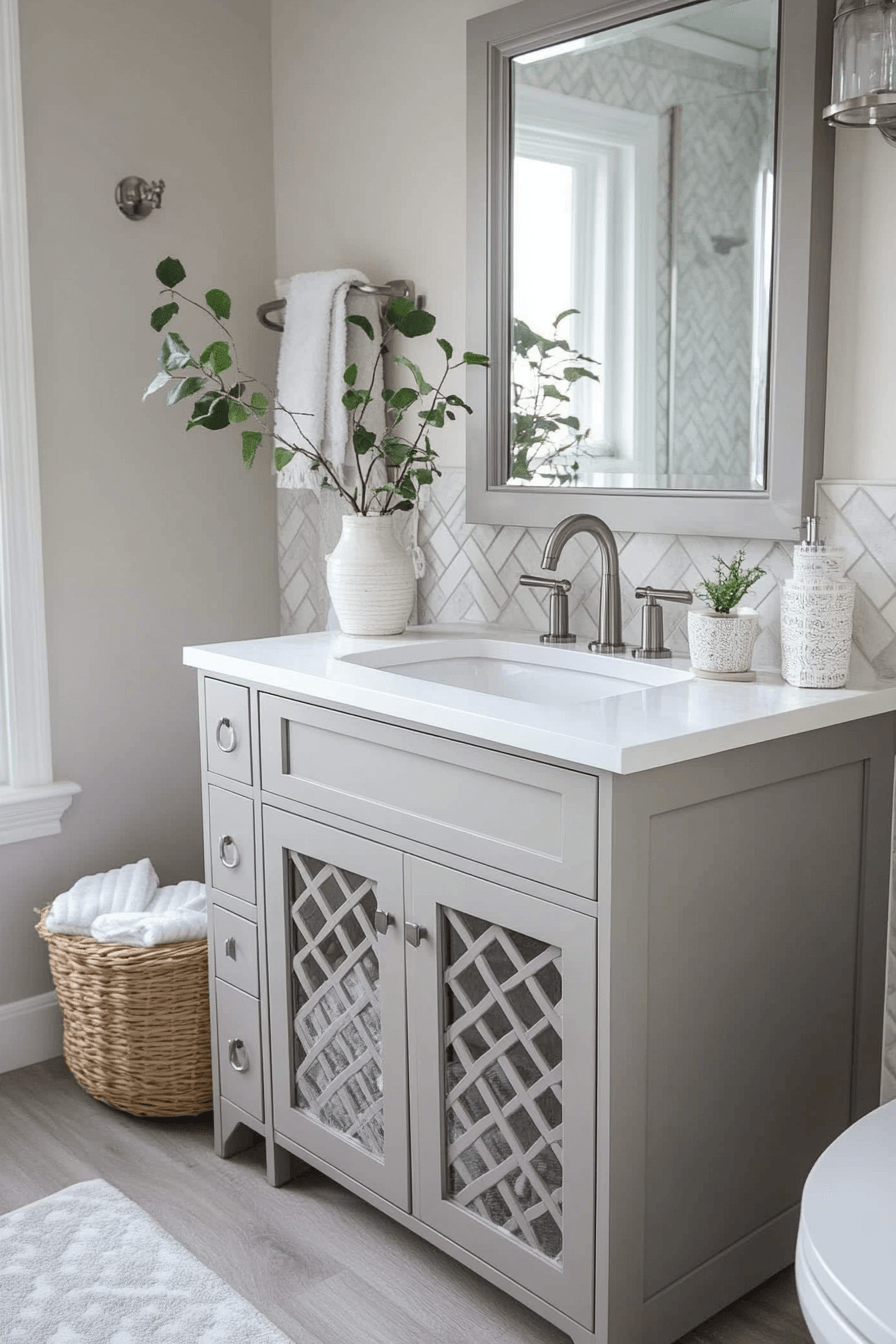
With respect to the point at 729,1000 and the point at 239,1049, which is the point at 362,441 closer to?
the point at 239,1049

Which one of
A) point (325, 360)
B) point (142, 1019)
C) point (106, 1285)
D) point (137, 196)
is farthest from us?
point (137, 196)

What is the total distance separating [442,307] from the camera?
2459mm

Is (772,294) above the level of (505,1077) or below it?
above

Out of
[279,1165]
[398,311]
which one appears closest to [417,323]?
[398,311]

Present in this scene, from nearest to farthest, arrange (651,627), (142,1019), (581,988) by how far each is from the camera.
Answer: (581,988)
(651,627)
(142,1019)

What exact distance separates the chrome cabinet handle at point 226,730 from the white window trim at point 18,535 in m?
0.60

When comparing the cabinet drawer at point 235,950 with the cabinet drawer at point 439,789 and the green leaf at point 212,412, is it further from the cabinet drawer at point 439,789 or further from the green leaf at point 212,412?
the green leaf at point 212,412

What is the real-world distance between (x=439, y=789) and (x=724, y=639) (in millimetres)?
453

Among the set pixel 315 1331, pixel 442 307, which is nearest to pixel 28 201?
pixel 442 307

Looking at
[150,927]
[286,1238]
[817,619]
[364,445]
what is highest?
[364,445]

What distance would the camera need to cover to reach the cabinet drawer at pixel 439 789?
155cm

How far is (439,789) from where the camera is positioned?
1734mm

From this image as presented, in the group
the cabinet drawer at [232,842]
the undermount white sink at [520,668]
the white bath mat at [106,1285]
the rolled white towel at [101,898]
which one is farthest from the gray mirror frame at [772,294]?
the white bath mat at [106,1285]

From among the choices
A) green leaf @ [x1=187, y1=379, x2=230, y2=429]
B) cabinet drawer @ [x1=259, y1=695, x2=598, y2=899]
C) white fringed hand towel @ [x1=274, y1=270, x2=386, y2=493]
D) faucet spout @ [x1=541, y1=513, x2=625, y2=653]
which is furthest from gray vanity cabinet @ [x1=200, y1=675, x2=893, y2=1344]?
white fringed hand towel @ [x1=274, y1=270, x2=386, y2=493]
